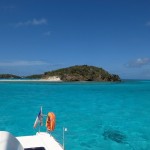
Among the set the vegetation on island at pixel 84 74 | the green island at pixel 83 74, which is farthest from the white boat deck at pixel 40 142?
the vegetation on island at pixel 84 74

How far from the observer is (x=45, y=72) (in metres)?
129

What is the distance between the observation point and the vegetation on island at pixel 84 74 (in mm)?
110312

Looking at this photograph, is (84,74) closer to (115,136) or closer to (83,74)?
(83,74)

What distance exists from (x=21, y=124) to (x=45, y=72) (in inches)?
4307

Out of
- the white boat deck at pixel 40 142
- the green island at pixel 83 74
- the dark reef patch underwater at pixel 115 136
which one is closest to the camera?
the white boat deck at pixel 40 142

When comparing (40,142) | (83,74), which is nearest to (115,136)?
(40,142)

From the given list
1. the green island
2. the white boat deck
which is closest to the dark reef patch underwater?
the white boat deck

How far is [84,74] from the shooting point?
11375cm

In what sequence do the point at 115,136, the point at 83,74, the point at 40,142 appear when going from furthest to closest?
the point at 83,74 → the point at 115,136 → the point at 40,142

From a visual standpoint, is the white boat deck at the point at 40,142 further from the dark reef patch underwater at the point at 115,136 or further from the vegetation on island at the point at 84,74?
the vegetation on island at the point at 84,74

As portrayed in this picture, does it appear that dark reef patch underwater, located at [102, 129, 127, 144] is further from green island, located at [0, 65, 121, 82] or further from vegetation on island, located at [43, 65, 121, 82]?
vegetation on island, located at [43, 65, 121, 82]

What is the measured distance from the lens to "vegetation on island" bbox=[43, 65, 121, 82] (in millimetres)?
110312

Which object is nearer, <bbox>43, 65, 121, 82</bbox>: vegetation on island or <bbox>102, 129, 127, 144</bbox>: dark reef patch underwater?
<bbox>102, 129, 127, 144</bbox>: dark reef patch underwater

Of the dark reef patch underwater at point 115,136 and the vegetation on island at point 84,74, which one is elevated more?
the vegetation on island at point 84,74
